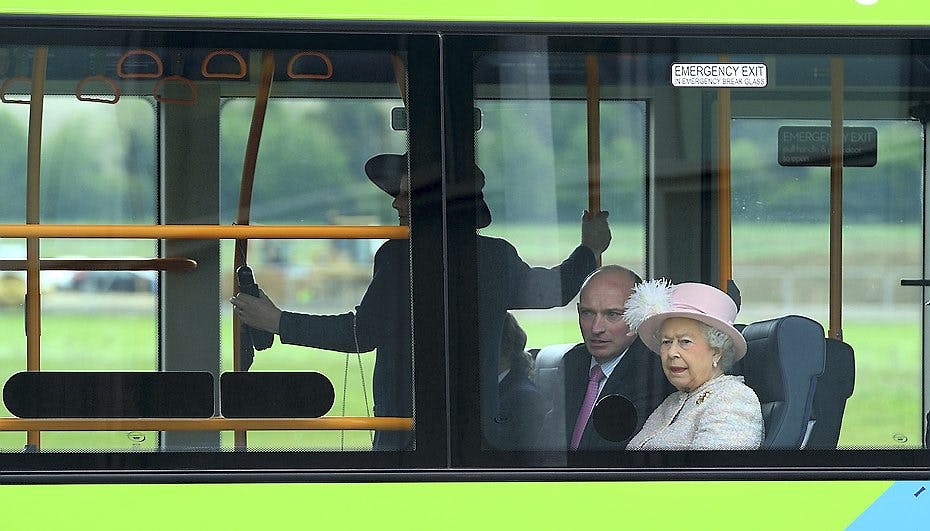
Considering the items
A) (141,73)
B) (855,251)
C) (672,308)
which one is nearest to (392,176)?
(141,73)

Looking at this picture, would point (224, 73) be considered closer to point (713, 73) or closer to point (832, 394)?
point (713, 73)

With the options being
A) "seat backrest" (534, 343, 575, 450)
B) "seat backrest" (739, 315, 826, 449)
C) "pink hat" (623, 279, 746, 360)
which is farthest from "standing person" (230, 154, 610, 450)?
Result: "seat backrest" (739, 315, 826, 449)

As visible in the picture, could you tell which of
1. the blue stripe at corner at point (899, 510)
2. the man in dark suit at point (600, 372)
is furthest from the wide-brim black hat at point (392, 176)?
the blue stripe at corner at point (899, 510)

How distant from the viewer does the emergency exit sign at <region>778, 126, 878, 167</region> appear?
14.4 ft

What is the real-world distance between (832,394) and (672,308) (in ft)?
1.64

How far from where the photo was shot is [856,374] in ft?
14.3

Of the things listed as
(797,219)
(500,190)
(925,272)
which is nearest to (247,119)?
(500,190)

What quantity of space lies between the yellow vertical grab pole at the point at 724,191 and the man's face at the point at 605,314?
28 centimetres

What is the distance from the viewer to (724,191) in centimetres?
435

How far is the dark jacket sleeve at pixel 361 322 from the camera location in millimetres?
4223

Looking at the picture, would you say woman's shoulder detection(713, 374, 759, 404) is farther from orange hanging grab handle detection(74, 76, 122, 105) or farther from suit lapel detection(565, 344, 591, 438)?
orange hanging grab handle detection(74, 76, 122, 105)

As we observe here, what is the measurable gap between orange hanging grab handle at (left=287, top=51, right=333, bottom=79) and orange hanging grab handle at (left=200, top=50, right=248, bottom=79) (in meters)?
0.12

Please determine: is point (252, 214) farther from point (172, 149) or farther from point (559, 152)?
point (559, 152)

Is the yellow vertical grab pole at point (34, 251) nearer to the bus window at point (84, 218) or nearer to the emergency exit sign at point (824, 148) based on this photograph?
the bus window at point (84, 218)
